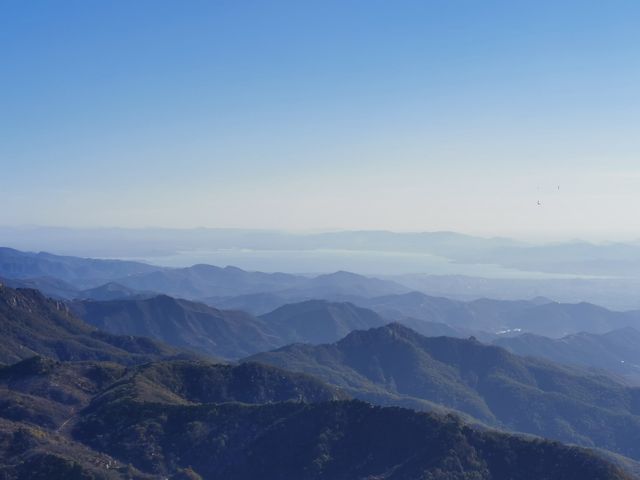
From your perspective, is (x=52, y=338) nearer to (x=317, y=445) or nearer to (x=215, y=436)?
(x=215, y=436)

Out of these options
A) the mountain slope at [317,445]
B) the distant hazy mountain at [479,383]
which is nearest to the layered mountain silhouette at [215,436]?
the mountain slope at [317,445]

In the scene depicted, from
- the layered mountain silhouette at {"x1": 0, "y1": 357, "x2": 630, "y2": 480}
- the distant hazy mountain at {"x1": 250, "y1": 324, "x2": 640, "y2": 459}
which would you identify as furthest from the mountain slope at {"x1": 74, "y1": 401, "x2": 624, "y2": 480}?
the distant hazy mountain at {"x1": 250, "y1": 324, "x2": 640, "y2": 459}

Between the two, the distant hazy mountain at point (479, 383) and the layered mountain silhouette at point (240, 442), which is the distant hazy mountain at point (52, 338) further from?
the layered mountain silhouette at point (240, 442)

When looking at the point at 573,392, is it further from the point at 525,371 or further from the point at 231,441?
the point at 231,441

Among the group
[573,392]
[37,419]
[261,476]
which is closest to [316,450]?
[261,476]

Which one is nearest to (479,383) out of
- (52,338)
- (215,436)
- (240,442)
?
(240,442)
